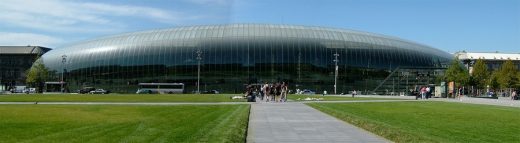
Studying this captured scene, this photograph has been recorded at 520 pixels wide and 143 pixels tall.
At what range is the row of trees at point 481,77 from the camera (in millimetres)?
120125

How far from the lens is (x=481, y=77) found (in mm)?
138875

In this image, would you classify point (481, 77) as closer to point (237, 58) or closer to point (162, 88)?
point (237, 58)

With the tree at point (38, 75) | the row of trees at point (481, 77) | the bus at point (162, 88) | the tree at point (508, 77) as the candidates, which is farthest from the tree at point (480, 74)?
the tree at point (38, 75)

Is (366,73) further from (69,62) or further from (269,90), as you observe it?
(269,90)

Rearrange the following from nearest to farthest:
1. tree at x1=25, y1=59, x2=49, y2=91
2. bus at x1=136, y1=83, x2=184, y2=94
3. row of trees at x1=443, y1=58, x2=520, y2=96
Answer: row of trees at x1=443, y1=58, x2=520, y2=96 < bus at x1=136, y1=83, x2=184, y2=94 < tree at x1=25, y1=59, x2=49, y2=91

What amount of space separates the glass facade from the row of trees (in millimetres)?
15573

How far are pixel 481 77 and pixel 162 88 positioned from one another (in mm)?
70825

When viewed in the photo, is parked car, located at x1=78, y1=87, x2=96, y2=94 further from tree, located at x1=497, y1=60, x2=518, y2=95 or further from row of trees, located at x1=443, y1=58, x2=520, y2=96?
tree, located at x1=497, y1=60, x2=518, y2=95

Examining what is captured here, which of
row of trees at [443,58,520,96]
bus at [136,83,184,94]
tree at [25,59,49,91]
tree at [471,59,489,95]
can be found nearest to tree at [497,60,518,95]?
row of trees at [443,58,520,96]

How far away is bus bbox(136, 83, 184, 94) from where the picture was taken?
5138 inches

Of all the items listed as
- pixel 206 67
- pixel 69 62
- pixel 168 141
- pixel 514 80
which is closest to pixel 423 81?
pixel 514 80

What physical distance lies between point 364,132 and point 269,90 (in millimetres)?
38167

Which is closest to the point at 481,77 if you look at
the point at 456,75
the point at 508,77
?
the point at 508,77

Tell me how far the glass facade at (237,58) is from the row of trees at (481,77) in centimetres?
1557
